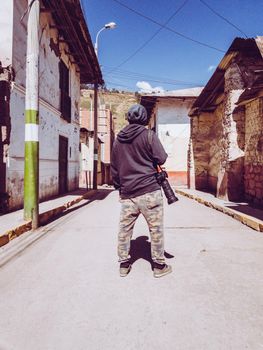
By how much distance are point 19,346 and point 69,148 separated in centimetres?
1218

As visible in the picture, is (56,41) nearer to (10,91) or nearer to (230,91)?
(10,91)

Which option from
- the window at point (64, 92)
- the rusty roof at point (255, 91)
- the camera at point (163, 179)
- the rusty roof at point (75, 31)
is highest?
the rusty roof at point (75, 31)

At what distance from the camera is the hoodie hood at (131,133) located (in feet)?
10.8

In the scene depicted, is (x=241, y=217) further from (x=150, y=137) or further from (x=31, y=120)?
(x=31, y=120)

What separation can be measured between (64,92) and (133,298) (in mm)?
11109

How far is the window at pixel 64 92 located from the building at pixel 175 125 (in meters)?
8.57

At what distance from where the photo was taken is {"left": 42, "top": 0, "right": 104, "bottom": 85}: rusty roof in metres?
9.51

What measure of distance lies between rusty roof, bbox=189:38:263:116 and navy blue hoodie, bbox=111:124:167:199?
6.15m

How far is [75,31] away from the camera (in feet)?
36.6

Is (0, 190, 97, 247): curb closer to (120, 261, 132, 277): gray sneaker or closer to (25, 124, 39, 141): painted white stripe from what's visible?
(25, 124, 39, 141): painted white stripe

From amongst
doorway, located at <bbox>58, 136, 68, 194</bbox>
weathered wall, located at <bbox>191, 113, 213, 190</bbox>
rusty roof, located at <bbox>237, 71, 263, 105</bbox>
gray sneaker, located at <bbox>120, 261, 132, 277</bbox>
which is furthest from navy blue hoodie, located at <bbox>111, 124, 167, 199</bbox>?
weathered wall, located at <bbox>191, 113, 213, 190</bbox>

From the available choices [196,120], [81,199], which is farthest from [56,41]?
[196,120]

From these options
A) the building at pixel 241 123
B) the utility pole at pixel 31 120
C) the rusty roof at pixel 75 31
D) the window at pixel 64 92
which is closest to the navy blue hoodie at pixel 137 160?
the utility pole at pixel 31 120

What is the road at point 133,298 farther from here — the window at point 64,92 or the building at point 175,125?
the building at point 175,125
